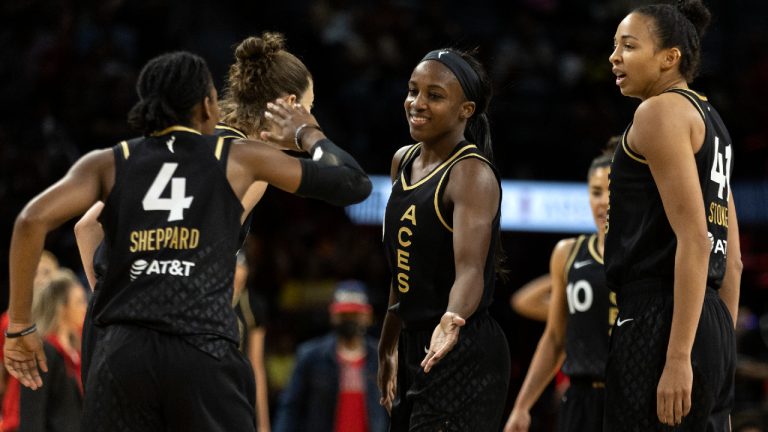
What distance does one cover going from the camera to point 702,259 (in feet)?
12.3

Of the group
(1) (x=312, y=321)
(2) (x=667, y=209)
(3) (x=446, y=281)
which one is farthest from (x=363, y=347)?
(2) (x=667, y=209)

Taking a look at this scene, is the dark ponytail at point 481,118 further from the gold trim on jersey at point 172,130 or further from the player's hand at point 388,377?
the gold trim on jersey at point 172,130

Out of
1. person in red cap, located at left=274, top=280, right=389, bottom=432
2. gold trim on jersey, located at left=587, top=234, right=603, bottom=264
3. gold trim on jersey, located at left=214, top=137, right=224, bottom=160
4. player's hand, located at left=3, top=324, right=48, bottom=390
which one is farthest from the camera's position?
person in red cap, located at left=274, top=280, right=389, bottom=432

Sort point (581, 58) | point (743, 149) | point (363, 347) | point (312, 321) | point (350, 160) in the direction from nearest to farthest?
point (350, 160), point (363, 347), point (312, 321), point (743, 149), point (581, 58)

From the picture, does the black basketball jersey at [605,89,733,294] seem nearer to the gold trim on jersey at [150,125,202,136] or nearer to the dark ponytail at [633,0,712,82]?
the dark ponytail at [633,0,712,82]

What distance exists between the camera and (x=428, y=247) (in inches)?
169

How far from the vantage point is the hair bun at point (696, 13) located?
4.24 meters

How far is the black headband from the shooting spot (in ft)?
14.5

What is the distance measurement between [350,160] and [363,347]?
5.57 meters

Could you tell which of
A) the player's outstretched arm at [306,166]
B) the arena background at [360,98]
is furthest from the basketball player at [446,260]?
the arena background at [360,98]

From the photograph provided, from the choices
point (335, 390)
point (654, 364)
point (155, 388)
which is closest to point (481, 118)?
point (654, 364)

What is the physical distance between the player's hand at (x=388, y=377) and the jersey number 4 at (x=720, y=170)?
143cm

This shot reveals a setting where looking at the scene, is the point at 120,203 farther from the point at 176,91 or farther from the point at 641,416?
the point at 641,416

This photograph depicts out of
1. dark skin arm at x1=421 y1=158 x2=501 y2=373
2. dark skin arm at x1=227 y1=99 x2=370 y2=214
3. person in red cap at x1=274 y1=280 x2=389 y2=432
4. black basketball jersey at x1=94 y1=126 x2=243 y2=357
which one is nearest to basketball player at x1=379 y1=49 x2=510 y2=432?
dark skin arm at x1=421 y1=158 x2=501 y2=373
